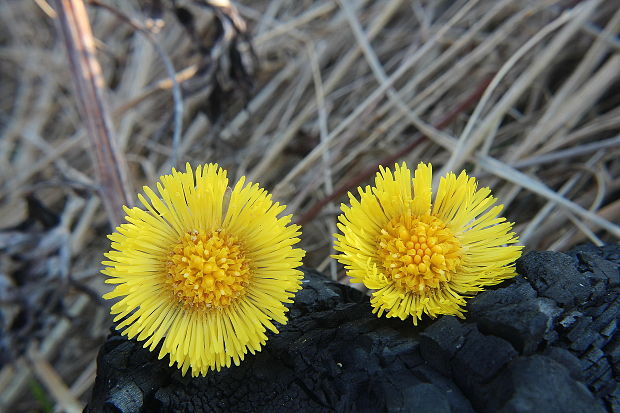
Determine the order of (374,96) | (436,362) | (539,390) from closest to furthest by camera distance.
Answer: (539,390) < (436,362) < (374,96)

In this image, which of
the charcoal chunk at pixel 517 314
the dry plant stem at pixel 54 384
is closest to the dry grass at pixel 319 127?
the dry plant stem at pixel 54 384

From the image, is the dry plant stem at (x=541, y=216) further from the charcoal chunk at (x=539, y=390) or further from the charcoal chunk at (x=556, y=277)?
the charcoal chunk at (x=539, y=390)

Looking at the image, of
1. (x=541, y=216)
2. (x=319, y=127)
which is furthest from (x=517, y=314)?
(x=319, y=127)

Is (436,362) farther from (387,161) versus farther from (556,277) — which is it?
(387,161)

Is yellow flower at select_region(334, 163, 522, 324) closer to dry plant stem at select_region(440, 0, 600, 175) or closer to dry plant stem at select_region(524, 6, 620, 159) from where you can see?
dry plant stem at select_region(440, 0, 600, 175)

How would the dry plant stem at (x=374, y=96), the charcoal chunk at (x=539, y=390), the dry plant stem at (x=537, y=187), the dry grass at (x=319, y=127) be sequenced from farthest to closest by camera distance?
the dry plant stem at (x=374, y=96), the dry grass at (x=319, y=127), the dry plant stem at (x=537, y=187), the charcoal chunk at (x=539, y=390)

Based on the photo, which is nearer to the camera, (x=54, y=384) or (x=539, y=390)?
(x=539, y=390)
